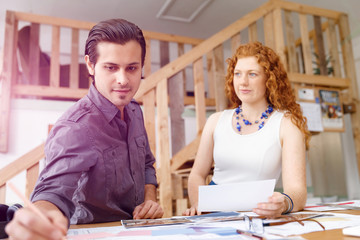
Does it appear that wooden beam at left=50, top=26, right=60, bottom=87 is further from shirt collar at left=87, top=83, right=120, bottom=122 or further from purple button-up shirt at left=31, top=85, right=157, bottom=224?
shirt collar at left=87, top=83, right=120, bottom=122

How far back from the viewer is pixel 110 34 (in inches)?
34.9

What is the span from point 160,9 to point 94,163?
3881mm

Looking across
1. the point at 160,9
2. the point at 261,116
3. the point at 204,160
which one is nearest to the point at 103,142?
the point at 204,160

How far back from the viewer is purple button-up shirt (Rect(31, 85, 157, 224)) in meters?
0.69

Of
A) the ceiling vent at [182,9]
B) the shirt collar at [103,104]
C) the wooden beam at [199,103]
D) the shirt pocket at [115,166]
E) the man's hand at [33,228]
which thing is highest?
the ceiling vent at [182,9]

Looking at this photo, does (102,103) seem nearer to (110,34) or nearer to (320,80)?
(110,34)

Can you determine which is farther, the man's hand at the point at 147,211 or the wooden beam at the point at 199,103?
the wooden beam at the point at 199,103

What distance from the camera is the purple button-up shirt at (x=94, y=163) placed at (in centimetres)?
69

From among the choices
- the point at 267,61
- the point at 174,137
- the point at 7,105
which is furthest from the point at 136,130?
the point at 7,105

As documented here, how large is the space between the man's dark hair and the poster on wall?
8.58 ft

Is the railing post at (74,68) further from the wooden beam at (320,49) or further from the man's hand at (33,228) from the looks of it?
the man's hand at (33,228)

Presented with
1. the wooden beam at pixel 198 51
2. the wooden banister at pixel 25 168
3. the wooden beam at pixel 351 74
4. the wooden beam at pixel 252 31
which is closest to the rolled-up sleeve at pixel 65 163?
the wooden banister at pixel 25 168

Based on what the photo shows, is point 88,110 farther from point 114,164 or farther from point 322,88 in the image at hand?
point 322,88

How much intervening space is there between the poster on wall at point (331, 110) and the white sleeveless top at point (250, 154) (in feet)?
6.52
